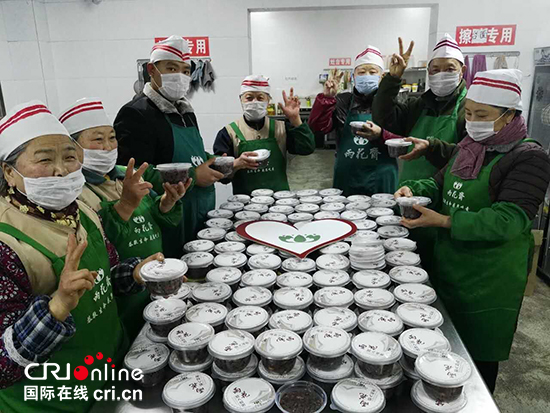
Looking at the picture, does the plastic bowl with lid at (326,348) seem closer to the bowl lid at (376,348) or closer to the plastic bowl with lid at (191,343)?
the bowl lid at (376,348)

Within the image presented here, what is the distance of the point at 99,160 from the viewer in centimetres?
177

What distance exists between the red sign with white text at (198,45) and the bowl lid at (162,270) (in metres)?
3.50

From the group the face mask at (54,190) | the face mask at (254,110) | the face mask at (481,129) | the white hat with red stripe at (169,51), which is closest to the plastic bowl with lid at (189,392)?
the face mask at (54,190)

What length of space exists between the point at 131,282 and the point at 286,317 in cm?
62

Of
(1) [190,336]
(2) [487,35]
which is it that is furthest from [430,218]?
(2) [487,35]

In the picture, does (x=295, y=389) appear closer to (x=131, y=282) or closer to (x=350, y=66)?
(x=131, y=282)

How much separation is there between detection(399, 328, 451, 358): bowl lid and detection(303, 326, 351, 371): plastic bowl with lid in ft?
0.60

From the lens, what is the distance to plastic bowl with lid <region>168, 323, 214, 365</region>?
4.28 ft

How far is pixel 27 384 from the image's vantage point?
1.31 metres

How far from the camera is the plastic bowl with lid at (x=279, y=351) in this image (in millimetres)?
1248

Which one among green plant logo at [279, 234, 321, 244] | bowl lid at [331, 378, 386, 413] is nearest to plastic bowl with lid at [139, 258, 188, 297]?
bowl lid at [331, 378, 386, 413]

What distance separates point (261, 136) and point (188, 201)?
0.94 meters

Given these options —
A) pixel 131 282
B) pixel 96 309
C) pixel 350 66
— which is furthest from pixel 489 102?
pixel 350 66

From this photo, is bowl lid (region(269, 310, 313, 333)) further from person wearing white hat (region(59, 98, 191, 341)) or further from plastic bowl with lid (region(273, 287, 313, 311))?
person wearing white hat (region(59, 98, 191, 341))
